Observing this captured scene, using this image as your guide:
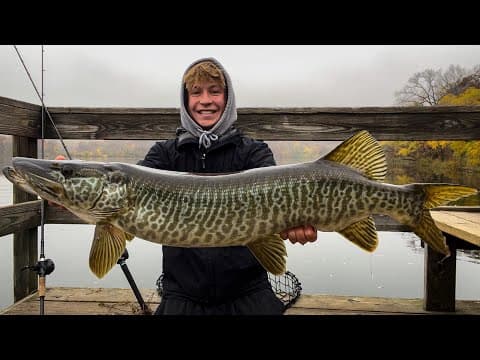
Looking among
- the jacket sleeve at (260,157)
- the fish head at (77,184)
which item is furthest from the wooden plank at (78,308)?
the jacket sleeve at (260,157)

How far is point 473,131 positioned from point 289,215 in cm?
154

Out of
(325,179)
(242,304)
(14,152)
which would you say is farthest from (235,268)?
(14,152)

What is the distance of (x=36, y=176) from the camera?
5.16ft

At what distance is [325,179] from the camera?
5.26 ft

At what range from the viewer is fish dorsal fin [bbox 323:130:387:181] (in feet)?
5.49

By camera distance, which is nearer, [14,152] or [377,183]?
[377,183]

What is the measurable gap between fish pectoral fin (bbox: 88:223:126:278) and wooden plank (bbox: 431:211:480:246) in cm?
174

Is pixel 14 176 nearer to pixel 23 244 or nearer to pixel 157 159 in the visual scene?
pixel 157 159

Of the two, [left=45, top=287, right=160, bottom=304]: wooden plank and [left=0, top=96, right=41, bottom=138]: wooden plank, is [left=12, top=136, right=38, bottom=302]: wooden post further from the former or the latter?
[left=45, top=287, right=160, bottom=304]: wooden plank

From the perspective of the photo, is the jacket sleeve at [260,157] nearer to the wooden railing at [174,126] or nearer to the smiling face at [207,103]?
the smiling face at [207,103]

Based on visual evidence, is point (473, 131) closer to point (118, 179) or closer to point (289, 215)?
point (289, 215)

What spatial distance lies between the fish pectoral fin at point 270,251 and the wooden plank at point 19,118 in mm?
1669

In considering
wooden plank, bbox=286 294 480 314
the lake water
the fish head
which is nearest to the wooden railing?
wooden plank, bbox=286 294 480 314
